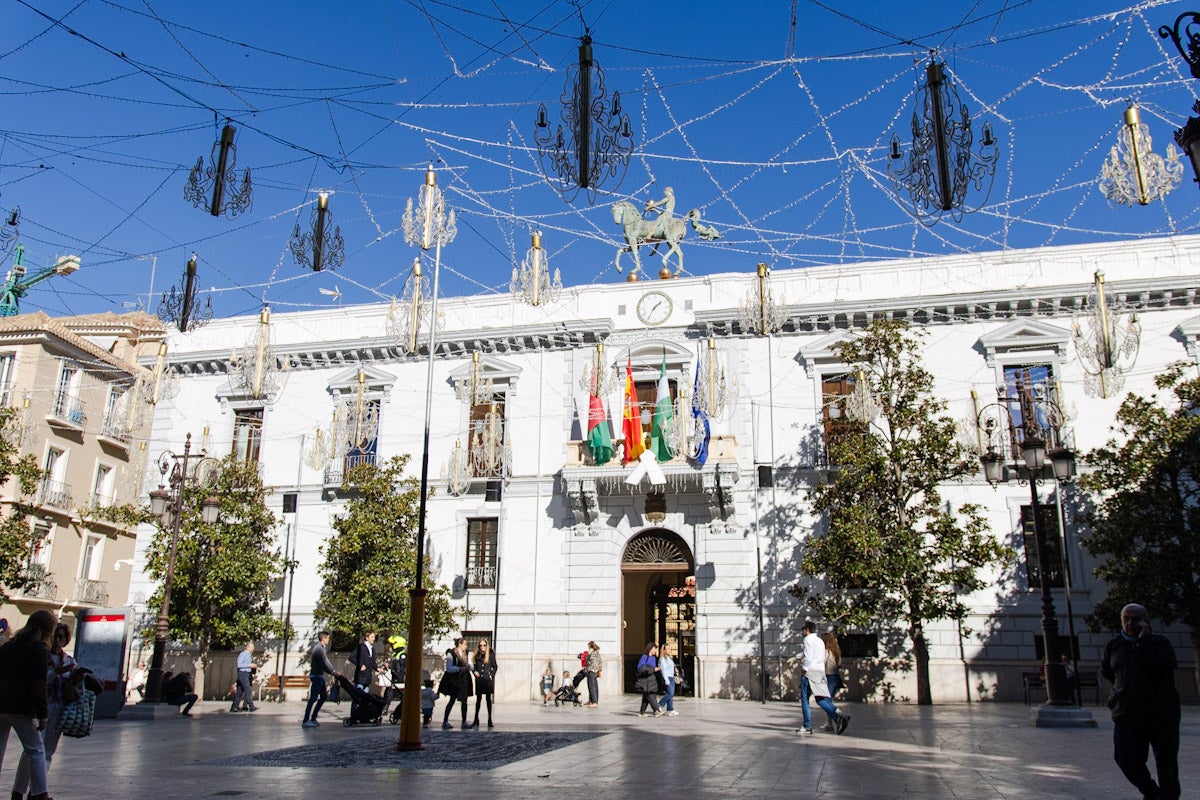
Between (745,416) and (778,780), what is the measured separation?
18011mm

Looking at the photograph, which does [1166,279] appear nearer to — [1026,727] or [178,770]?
[1026,727]

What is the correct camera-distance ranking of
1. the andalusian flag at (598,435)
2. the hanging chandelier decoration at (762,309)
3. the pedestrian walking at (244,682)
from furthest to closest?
the andalusian flag at (598,435) → the pedestrian walking at (244,682) → the hanging chandelier decoration at (762,309)

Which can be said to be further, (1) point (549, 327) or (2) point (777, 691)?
(1) point (549, 327)

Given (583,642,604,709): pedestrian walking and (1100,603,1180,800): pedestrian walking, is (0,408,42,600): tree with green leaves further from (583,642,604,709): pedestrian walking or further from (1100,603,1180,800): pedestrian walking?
(1100,603,1180,800): pedestrian walking

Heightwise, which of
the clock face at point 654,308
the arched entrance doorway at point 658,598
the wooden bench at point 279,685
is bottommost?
the wooden bench at point 279,685

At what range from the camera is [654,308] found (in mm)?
28094

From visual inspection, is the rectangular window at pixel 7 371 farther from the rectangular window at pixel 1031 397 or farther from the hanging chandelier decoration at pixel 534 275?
the rectangular window at pixel 1031 397

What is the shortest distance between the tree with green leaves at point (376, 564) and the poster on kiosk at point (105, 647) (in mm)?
6827

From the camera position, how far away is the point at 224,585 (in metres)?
26.3

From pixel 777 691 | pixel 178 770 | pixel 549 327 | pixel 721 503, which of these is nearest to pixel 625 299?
pixel 549 327

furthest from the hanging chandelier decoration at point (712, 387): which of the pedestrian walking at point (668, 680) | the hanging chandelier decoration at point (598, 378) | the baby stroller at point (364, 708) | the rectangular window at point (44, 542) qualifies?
the rectangular window at point (44, 542)

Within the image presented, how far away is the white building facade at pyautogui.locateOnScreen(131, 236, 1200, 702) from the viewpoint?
2405 centimetres

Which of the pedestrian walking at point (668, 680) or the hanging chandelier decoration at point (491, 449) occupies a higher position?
the hanging chandelier decoration at point (491, 449)

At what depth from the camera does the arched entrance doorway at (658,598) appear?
26.2m
